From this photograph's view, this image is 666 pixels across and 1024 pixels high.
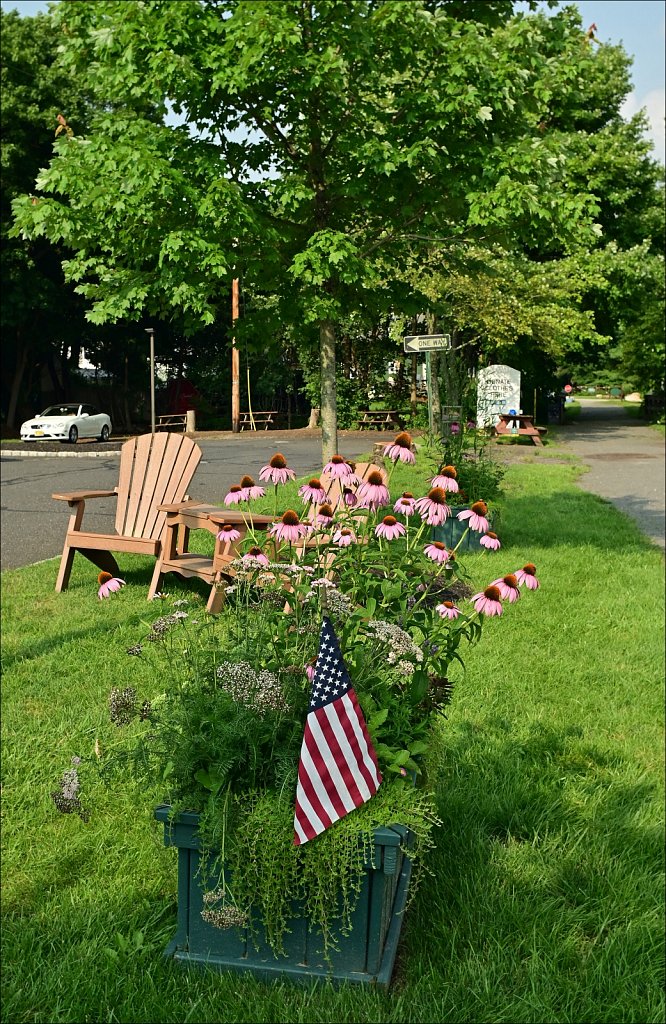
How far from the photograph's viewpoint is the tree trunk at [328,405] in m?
2.47

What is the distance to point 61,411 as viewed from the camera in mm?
2021

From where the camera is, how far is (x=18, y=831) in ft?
11.4

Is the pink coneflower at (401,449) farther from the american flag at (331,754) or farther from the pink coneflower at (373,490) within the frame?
the american flag at (331,754)

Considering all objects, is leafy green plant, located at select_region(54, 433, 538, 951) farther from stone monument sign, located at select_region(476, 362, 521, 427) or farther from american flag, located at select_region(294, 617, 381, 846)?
stone monument sign, located at select_region(476, 362, 521, 427)

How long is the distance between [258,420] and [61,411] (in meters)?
0.45

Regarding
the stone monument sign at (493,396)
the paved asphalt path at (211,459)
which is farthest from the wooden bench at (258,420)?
the stone monument sign at (493,396)

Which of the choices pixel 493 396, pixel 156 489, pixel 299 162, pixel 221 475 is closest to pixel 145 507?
pixel 156 489

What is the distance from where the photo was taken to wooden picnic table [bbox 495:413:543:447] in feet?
29.9

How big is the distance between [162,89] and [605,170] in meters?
30.2

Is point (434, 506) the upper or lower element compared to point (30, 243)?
lower

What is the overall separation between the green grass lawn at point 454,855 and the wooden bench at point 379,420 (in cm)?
105

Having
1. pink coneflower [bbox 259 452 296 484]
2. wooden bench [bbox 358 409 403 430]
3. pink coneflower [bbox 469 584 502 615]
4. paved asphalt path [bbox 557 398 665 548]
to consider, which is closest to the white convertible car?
pink coneflower [bbox 259 452 296 484]

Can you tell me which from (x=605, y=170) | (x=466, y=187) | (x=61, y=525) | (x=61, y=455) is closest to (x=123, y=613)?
(x=61, y=455)

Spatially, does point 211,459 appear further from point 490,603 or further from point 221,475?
point 490,603
